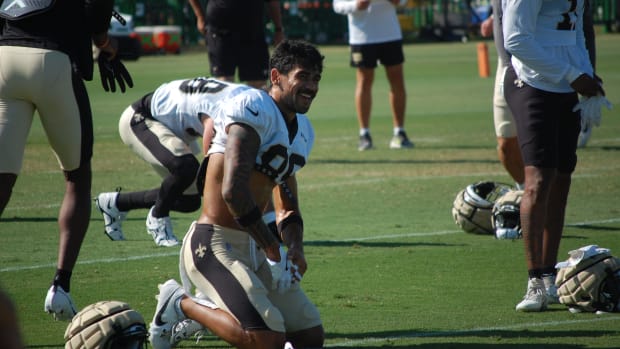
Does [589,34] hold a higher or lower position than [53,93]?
lower

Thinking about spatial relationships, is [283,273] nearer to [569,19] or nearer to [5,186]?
[5,186]

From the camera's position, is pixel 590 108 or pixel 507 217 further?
pixel 507 217

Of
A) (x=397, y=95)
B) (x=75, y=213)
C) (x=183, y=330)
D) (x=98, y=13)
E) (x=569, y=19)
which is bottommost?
(x=397, y=95)

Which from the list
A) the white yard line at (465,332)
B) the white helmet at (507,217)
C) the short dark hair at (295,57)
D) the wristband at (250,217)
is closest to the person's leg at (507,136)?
the white helmet at (507,217)

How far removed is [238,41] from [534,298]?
623 cm

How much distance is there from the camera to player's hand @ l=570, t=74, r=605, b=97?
6082 millimetres

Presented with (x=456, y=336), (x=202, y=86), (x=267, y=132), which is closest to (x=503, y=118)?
(x=202, y=86)

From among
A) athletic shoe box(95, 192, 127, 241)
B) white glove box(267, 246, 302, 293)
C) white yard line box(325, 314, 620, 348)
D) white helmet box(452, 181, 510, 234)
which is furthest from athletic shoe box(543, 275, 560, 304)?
athletic shoe box(95, 192, 127, 241)

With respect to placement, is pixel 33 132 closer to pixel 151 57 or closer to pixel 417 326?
pixel 417 326

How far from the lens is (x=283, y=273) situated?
5098 mm

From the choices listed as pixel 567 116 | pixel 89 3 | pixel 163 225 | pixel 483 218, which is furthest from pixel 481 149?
pixel 89 3

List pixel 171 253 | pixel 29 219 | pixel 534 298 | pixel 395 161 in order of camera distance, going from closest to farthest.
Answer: pixel 534 298, pixel 171 253, pixel 29 219, pixel 395 161

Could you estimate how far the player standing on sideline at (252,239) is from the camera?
4.90 meters

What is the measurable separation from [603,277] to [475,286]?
36.7 inches
